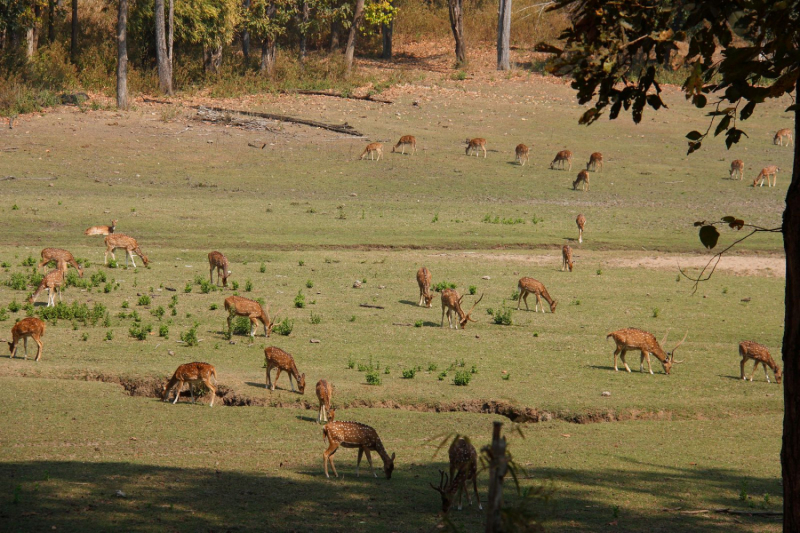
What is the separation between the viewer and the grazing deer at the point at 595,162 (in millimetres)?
38875

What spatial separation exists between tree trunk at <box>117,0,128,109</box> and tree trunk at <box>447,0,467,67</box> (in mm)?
21670

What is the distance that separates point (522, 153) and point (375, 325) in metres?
22.4

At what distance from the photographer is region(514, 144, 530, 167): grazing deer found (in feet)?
128

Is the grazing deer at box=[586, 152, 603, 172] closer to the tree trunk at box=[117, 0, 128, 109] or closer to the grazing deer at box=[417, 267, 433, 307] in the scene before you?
the tree trunk at box=[117, 0, 128, 109]

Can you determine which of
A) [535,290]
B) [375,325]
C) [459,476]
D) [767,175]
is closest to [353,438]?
[459,476]

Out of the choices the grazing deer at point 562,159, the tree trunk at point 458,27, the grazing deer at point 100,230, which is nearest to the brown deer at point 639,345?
the grazing deer at point 100,230

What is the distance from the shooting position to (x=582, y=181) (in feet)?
118

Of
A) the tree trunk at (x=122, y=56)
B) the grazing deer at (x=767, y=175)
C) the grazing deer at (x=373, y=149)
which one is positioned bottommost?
the grazing deer at (x=767, y=175)

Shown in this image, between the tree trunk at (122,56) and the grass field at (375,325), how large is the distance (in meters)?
1.32

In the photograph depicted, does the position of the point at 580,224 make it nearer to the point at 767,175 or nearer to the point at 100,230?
the point at 767,175

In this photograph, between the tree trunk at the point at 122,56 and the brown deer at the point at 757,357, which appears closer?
the brown deer at the point at 757,357

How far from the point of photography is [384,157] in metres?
38.6

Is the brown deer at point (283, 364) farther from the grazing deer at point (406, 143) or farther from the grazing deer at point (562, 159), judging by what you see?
the grazing deer at point (562, 159)

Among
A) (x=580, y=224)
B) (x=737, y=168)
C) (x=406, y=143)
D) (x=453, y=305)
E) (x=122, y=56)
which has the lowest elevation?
(x=453, y=305)
